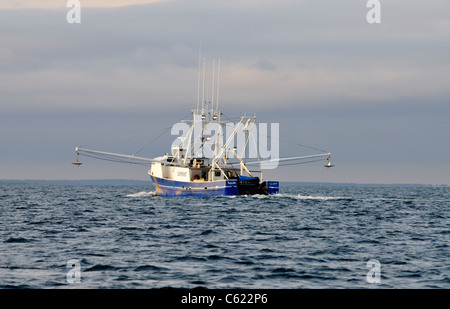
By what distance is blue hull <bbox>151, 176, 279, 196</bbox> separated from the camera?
88.7 meters

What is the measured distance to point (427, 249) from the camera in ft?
114

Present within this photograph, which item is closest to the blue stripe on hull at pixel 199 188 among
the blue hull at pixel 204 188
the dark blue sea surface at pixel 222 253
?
the blue hull at pixel 204 188

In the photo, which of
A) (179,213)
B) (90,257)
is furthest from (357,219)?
(90,257)

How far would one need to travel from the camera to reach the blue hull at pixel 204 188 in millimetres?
88688

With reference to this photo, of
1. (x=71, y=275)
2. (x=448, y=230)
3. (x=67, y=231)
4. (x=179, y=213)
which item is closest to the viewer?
(x=71, y=275)

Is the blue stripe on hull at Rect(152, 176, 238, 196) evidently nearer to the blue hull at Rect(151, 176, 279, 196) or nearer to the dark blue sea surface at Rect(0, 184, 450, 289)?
the blue hull at Rect(151, 176, 279, 196)

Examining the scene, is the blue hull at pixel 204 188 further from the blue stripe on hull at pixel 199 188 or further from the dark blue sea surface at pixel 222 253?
the dark blue sea surface at pixel 222 253

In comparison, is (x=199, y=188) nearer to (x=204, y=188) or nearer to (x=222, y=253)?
(x=204, y=188)

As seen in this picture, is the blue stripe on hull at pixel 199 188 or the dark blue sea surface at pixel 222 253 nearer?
the dark blue sea surface at pixel 222 253

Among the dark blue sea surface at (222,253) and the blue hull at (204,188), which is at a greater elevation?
the blue hull at (204,188)

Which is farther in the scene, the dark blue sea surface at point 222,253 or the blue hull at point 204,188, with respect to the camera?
the blue hull at point 204,188
